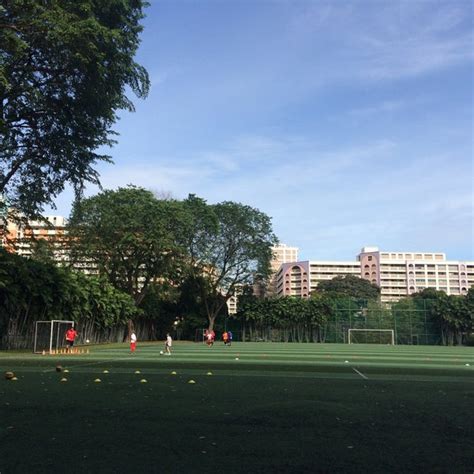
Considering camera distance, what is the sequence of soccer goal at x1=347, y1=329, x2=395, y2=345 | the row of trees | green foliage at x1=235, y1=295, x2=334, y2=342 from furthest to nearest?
1. green foliage at x1=235, y1=295, x2=334, y2=342
2. soccer goal at x1=347, y1=329, x2=395, y2=345
3. the row of trees

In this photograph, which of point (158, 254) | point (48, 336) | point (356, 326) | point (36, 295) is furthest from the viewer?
point (356, 326)

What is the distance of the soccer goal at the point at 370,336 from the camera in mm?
51216

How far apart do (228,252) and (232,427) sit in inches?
1987

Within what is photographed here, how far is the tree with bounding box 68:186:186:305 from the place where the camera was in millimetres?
43531

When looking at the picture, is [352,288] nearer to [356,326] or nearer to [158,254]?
[356,326]

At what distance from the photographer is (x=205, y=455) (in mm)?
5148

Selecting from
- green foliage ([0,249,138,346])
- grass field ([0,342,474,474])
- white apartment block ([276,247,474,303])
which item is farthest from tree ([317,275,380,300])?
grass field ([0,342,474,474])

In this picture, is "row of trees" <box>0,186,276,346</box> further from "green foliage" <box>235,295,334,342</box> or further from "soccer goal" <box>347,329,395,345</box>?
"soccer goal" <box>347,329,395,345</box>

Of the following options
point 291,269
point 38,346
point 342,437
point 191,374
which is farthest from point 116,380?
point 291,269

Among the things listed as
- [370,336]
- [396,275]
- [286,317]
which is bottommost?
[370,336]

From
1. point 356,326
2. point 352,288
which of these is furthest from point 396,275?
point 356,326

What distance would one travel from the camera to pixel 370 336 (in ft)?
171

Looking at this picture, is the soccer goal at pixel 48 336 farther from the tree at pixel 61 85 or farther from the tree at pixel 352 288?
the tree at pixel 352 288

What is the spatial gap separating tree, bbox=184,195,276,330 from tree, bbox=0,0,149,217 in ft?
96.5
